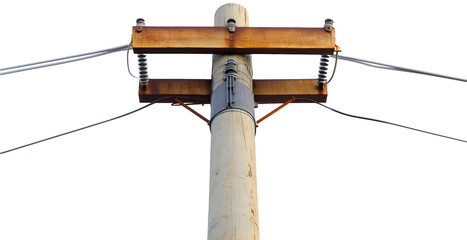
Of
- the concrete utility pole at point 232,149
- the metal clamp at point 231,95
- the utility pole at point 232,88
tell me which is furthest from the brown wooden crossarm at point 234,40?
the metal clamp at point 231,95

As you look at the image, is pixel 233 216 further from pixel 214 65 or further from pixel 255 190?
pixel 214 65

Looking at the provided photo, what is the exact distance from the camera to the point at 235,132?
7.70 metres

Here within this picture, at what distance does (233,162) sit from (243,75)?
4.46 ft

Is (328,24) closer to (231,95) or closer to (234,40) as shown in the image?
(234,40)

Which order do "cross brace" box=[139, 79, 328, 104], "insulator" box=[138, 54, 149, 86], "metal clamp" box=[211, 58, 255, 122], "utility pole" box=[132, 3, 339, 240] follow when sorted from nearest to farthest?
"utility pole" box=[132, 3, 339, 240] → "metal clamp" box=[211, 58, 255, 122] → "insulator" box=[138, 54, 149, 86] → "cross brace" box=[139, 79, 328, 104]

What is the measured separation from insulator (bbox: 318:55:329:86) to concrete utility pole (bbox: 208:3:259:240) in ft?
2.75

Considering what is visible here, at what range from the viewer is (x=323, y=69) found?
8930 millimetres

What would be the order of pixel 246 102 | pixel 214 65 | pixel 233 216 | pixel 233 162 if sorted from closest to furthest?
pixel 233 216
pixel 233 162
pixel 246 102
pixel 214 65

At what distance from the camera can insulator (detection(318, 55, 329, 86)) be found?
881 centimetres

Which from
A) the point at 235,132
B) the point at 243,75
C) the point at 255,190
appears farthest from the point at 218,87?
the point at 255,190

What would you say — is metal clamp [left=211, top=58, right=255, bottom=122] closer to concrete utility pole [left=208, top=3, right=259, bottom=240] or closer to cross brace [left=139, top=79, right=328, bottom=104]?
concrete utility pole [left=208, top=3, right=259, bottom=240]

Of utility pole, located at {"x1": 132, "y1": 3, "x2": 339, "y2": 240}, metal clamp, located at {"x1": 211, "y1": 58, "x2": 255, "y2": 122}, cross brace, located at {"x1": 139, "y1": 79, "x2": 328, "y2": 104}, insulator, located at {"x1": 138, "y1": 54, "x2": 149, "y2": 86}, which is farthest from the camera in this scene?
cross brace, located at {"x1": 139, "y1": 79, "x2": 328, "y2": 104}

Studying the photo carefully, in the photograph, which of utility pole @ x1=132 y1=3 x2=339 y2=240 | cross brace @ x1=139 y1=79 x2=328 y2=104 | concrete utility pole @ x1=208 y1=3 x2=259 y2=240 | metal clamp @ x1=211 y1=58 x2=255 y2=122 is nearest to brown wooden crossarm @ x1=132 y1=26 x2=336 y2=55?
utility pole @ x1=132 y1=3 x2=339 y2=240

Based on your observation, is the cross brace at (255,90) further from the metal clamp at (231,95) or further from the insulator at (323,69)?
the metal clamp at (231,95)
